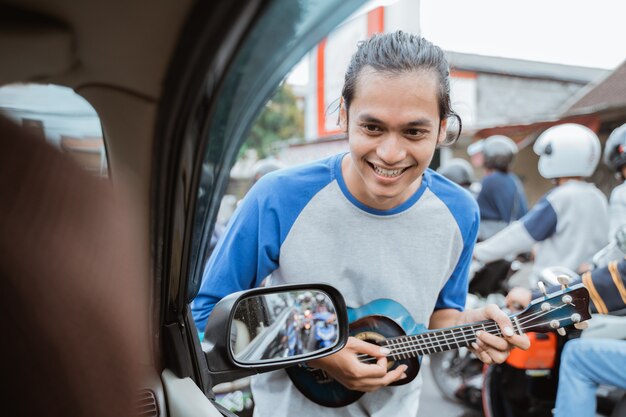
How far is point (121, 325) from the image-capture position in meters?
0.62

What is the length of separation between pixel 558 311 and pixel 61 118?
1.77 m

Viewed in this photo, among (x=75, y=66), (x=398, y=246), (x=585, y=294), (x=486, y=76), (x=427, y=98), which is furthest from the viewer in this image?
(x=486, y=76)

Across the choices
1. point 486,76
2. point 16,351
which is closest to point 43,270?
point 16,351

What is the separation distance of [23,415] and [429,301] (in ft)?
4.96

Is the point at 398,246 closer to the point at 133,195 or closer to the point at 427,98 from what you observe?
the point at 427,98

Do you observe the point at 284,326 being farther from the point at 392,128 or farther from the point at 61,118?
the point at 61,118

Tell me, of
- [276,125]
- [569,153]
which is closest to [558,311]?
[569,153]

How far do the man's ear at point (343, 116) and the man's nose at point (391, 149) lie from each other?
0.20 m

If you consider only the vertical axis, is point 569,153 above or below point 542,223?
above

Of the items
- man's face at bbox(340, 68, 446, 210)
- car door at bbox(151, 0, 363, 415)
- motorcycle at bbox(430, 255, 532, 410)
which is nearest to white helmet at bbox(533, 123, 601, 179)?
motorcycle at bbox(430, 255, 532, 410)

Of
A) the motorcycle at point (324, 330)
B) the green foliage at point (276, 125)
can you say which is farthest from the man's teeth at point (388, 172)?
the green foliage at point (276, 125)

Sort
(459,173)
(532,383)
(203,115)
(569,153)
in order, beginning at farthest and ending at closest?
(459,173)
(569,153)
(532,383)
(203,115)

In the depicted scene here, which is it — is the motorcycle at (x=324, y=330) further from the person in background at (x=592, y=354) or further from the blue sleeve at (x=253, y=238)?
the person in background at (x=592, y=354)

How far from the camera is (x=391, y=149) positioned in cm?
172
